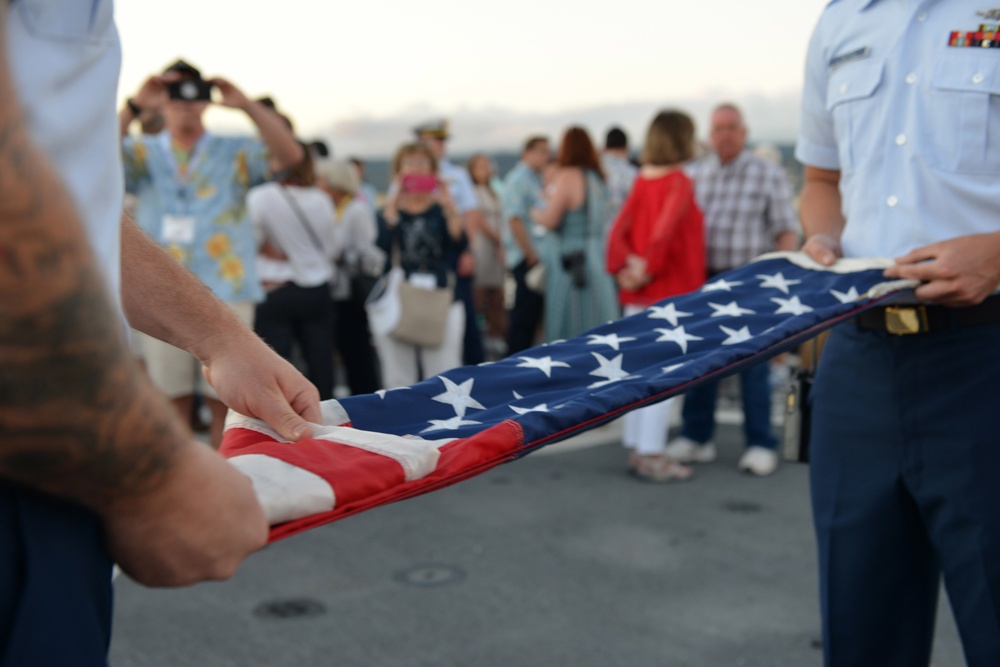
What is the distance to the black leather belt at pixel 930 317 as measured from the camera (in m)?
1.89

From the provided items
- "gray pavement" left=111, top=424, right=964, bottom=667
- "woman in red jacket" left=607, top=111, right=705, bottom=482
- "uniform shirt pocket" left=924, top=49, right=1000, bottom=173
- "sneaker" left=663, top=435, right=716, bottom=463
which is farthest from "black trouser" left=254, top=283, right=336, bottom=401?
"uniform shirt pocket" left=924, top=49, right=1000, bottom=173

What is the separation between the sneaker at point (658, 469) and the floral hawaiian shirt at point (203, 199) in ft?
Result: 7.40

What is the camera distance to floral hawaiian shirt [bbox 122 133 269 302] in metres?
4.60

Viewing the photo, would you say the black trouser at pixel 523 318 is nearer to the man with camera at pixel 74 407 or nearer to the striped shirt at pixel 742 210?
the striped shirt at pixel 742 210

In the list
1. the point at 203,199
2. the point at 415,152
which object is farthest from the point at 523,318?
the point at 203,199

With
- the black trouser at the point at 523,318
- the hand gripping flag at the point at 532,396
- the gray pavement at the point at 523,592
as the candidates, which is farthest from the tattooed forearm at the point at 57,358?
the black trouser at the point at 523,318

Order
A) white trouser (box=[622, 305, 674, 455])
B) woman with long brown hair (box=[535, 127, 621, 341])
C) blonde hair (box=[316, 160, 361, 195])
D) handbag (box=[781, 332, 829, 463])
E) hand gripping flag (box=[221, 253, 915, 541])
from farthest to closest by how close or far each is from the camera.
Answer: blonde hair (box=[316, 160, 361, 195]), woman with long brown hair (box=[535, 127, 621, 341]), white trouser (box=[622, 305, 674, 455]), handbag (box=[781, 332, 829, 463]), hand gripping flag (box=[221, 253, 915, 541])

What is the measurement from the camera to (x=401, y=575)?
3.82 m

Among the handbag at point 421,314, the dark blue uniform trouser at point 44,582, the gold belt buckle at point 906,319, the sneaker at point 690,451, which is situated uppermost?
the dark blue uniform trouser at point 44,582

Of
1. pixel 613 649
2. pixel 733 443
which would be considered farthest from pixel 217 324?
pixel 733 443

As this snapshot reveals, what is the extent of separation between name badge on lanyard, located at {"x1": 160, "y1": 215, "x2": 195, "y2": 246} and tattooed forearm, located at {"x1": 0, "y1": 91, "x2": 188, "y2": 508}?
4.01 metres

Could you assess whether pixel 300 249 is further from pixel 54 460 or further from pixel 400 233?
pixel 54 460

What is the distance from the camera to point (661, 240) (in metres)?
5.12

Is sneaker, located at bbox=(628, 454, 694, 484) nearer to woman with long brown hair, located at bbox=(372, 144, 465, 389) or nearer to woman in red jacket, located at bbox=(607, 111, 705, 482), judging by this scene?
woman in red jacket, located at bbox=(607, 111, 705, 482)
